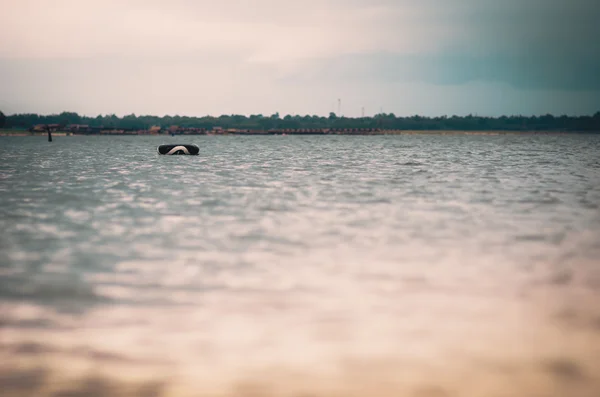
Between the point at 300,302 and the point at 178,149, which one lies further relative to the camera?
the point at 178,149

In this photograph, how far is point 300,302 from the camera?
11375 mm

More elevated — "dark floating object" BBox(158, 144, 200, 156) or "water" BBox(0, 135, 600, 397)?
"water" BBox(0, 135, 600, 397)

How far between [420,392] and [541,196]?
2604 centimetres

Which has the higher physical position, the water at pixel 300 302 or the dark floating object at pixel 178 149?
the water at pixel 300 302

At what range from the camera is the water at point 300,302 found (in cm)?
787

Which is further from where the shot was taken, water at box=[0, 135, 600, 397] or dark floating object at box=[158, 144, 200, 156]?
dark floating object at box=[158, 144, 200, 156]

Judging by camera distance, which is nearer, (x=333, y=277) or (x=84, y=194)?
(x=333, y=277)

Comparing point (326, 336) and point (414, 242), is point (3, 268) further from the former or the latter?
point (414, 242)

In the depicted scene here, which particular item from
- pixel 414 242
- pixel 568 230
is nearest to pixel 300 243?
pixel 414 242

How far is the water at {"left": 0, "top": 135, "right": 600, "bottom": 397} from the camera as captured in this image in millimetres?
7871

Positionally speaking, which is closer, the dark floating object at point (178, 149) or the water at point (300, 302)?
the water at point (300, 302)

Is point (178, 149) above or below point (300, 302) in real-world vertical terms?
below

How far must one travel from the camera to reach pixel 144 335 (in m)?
9.46

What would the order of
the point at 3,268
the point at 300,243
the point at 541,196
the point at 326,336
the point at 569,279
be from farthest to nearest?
the point at 541,196, the point at 300,243, the point at 3,268, the point at 569,279, the point at 326,336
